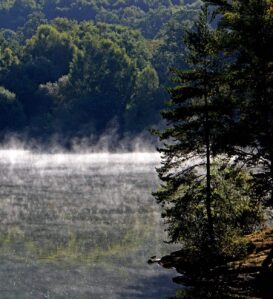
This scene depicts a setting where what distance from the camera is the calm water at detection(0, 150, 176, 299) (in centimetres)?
3681

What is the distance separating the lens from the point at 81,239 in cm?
5178

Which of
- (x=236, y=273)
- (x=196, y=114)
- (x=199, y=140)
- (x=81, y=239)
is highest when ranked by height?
(x=196, y=114)

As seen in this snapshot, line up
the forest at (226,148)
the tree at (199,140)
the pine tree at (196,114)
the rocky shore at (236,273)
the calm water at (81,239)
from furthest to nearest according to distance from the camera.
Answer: the pine tree at (196,114)
the tree at (199,140)
the calm water at (81,239)
the forest at (226,148)
the rocky shore at (236,273)

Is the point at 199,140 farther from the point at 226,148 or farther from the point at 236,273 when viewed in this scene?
the point at 236,273

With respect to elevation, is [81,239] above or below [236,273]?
below

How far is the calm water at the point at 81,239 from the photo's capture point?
36.8 meters

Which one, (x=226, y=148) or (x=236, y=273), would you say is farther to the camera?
(x=236, y=273)

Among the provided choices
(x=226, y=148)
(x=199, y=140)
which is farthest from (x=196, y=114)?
(x=226, y=148)

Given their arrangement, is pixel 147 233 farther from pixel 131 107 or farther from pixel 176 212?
pixel 131 107

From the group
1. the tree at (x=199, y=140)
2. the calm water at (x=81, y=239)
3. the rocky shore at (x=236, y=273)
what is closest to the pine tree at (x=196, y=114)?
the tree at (x=199, y=140)

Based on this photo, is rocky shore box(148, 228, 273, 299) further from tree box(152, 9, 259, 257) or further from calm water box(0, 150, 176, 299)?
tree box(152, 9, 259, 257)

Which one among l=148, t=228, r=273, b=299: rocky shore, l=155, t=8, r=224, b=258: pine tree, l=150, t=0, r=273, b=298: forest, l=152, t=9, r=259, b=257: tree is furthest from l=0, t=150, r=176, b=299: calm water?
l=155, t=8, r=224, b=258: pine tree

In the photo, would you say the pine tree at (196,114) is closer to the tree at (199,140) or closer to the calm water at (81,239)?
the tree at (199,140)

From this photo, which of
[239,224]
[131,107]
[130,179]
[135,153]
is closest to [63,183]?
[130,179]
